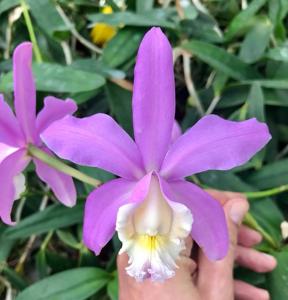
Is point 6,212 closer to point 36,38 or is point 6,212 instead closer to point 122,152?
point 122,152

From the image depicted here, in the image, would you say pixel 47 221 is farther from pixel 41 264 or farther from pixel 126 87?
pixel 126 87

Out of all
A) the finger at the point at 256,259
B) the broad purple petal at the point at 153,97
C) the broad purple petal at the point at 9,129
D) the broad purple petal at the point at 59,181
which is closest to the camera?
the broad purple petal at the point at 153,97

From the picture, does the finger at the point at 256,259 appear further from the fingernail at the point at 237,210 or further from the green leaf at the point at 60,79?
the green leaf at the point at 60,79

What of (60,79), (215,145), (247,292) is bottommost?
(247,292)

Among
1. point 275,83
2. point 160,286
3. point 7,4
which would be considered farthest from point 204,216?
point 7,4

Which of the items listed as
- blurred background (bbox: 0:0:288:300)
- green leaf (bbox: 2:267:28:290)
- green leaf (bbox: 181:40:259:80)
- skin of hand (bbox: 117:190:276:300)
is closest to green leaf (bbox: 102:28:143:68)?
blurred background (bbox: 0:0:288:300)

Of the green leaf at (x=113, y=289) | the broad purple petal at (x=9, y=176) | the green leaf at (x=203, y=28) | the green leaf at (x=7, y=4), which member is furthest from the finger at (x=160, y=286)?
the green leaf at (x=7, y=4)

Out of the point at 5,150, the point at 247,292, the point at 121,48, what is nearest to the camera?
the point at 5,150
